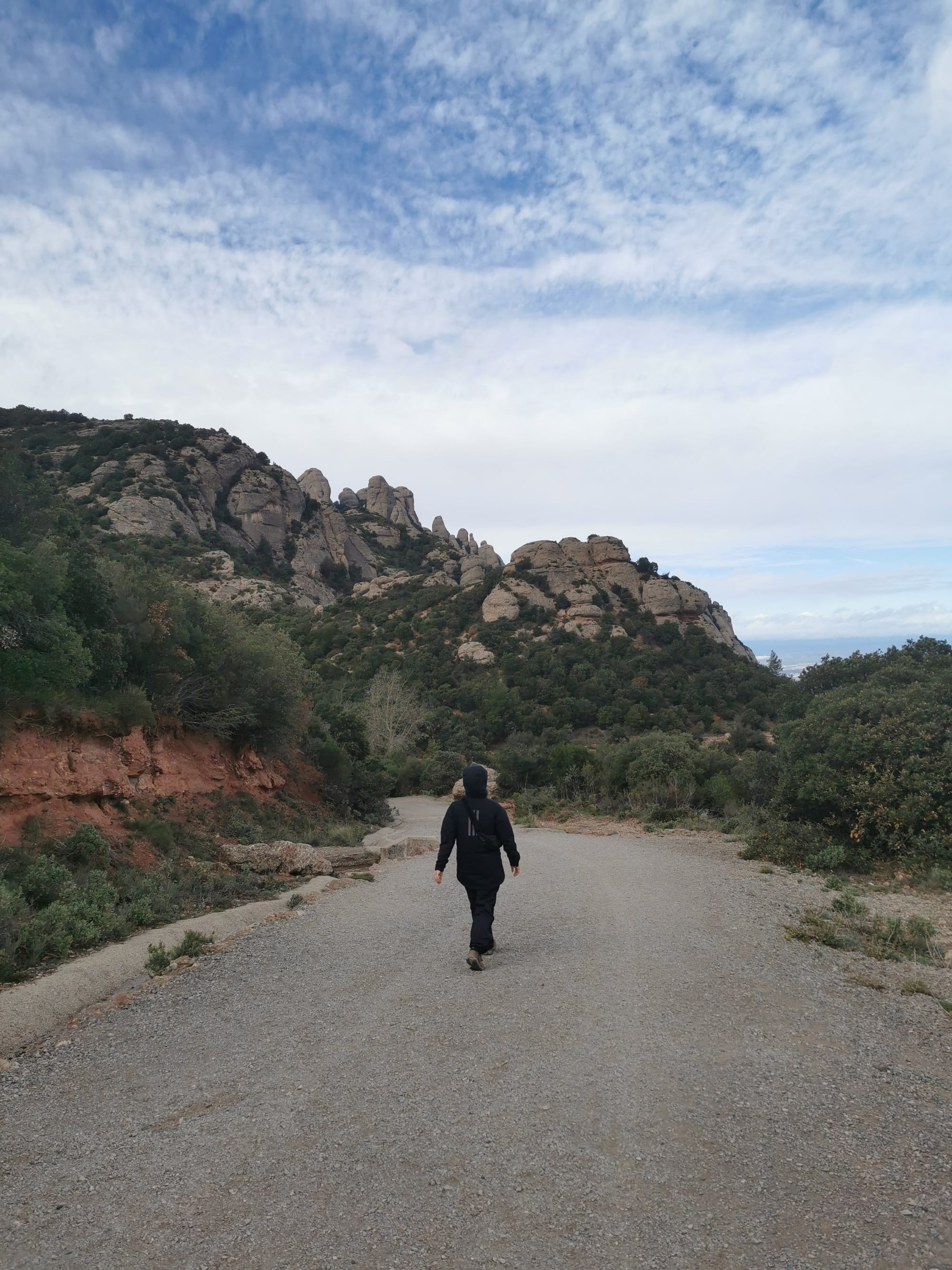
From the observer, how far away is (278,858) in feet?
38.9

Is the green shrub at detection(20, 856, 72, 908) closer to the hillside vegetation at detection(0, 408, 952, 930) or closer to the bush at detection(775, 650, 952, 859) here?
Answer: the hillside vegetation at detection(0, 408, 952, 930)

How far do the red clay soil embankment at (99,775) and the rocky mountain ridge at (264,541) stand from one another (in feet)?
105

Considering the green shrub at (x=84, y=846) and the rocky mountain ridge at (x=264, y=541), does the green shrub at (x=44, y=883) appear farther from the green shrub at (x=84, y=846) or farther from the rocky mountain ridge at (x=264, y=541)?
the rocky mountain ridge at (x=264, y=541)

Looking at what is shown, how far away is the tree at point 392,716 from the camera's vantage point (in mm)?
38406

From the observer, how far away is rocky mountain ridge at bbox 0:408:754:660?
5384 centimetres

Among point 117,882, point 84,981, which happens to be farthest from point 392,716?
point 84,981

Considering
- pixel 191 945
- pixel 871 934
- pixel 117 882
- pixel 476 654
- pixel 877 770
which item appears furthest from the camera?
pixel 476 654

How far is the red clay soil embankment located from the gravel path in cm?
470

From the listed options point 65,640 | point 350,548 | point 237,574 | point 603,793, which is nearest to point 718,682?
point 603,793

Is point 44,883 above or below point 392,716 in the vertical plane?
below

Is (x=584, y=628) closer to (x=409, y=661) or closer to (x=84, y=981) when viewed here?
(x=409, y=661)

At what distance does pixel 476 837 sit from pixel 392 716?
33.9 metres

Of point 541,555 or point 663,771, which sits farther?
point 541,555

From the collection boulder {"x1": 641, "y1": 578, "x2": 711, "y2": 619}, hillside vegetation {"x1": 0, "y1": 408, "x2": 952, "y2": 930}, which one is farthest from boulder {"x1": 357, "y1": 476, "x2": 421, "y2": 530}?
boulder {"x1": 641, "y1": 578, "x2": 711, "y2": 619}
